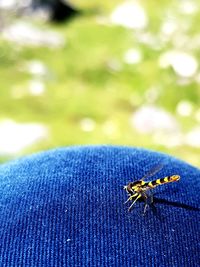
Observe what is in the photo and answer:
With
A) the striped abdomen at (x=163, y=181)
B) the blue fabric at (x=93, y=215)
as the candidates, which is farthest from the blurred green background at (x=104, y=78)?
the striped abdomen at (x=163, y=181)

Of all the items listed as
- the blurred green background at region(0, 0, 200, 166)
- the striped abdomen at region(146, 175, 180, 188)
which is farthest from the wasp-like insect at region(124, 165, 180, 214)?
the blurred green background at region(0, 0, 200, 166)

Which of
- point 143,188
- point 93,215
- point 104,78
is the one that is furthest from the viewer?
point 104,78

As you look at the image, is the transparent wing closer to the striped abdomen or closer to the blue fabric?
the blue fabric

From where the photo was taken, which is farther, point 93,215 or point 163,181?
point 163,181

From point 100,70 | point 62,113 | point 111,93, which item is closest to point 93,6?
point 100,70

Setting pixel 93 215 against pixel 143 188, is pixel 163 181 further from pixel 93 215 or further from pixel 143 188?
pixel 93 215

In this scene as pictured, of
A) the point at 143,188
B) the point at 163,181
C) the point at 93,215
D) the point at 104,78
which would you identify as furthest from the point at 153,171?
the point at 104,78

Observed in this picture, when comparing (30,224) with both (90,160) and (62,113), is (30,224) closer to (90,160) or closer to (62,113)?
(90,160)
